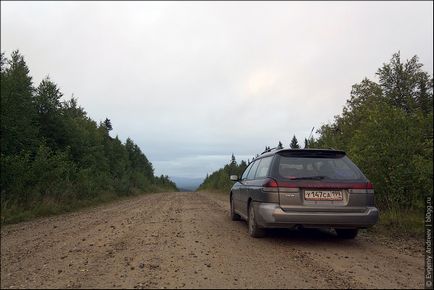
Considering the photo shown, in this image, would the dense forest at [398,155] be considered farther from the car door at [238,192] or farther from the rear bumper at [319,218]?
the car door at [238,192]

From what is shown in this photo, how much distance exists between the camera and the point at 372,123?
9.66 meters

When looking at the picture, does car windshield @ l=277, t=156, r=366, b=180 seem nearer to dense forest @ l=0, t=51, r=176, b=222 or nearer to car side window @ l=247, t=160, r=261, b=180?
car side window @ l=247, t=160, r=261, b=180

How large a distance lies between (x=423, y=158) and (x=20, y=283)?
728 cm

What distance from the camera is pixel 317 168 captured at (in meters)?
7.45

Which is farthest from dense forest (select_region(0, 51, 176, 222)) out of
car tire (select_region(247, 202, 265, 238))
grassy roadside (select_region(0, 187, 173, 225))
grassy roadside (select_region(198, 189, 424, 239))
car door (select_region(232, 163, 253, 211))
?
grassy roadside (select_region(198, 189, 424, 239))

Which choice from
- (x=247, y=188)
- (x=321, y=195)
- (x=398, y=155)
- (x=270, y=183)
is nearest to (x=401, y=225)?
(x=398, y=155)

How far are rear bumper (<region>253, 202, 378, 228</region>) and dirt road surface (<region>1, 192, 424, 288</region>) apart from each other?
43 centimetres

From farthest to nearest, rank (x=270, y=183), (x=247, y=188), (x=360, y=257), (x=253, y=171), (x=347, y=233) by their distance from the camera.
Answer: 1. (x=253, y=171)
2. (x=247, y=188)
3. (x=347, y=233)
4. (x=270, y=183)
5. (x=360, y=257)

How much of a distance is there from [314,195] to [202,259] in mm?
2388

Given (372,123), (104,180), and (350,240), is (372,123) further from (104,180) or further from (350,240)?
(104,180)

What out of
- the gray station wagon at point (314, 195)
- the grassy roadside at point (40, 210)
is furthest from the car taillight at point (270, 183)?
the grassy roadside at point (40, 210)

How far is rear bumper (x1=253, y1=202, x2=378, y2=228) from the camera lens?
689 centimetres

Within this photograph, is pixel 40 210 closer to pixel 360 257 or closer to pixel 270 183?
pixel 270 183

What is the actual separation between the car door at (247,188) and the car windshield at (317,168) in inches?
50.5
